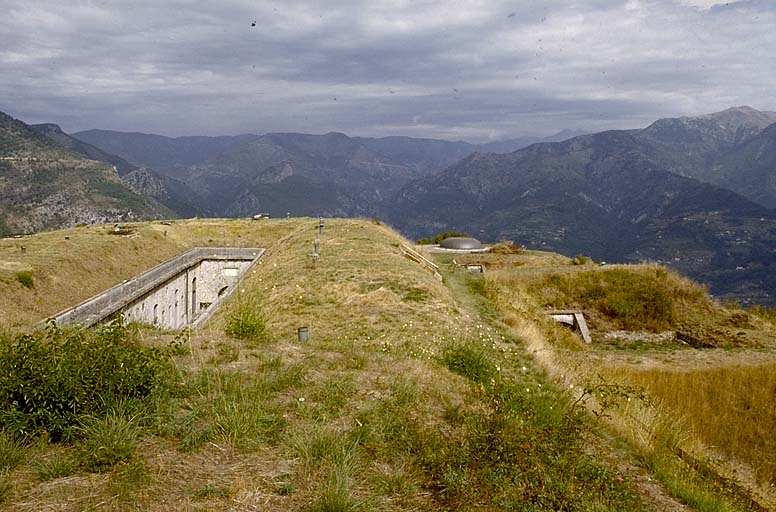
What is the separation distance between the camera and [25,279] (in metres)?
25.1

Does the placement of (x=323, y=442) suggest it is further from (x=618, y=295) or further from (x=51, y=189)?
(x=51, y=189)

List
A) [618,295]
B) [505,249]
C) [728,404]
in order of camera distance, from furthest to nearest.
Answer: [505,249] < [618,295] < [728,404]

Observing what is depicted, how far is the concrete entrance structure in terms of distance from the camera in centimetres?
2275

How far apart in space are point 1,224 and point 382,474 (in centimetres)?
13750

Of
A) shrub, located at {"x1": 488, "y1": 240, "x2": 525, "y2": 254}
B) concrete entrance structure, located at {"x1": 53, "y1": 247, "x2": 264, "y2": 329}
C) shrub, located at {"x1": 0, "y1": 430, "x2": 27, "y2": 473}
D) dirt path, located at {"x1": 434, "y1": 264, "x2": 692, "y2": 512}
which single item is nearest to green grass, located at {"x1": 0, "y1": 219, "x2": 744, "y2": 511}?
shrub, located at {"x1": 0, "y1": 430, "x2": 27, "y2": 473}

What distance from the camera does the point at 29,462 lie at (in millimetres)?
5641

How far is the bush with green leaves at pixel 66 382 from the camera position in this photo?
6.23 m

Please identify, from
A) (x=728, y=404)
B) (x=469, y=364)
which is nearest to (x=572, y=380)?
(x=469, y=364)

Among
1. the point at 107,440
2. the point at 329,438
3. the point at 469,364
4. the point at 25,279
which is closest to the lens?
the point at 107,440

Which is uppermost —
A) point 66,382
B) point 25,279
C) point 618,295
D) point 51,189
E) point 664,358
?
point 51,189

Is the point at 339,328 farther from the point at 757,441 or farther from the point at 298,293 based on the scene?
the point at 757,441

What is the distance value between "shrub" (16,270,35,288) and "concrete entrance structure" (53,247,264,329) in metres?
4.12

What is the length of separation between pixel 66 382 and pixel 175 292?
1200 inches

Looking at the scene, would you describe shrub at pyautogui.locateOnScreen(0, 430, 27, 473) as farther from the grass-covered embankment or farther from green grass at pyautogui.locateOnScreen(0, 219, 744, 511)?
the grass-covered embankment
